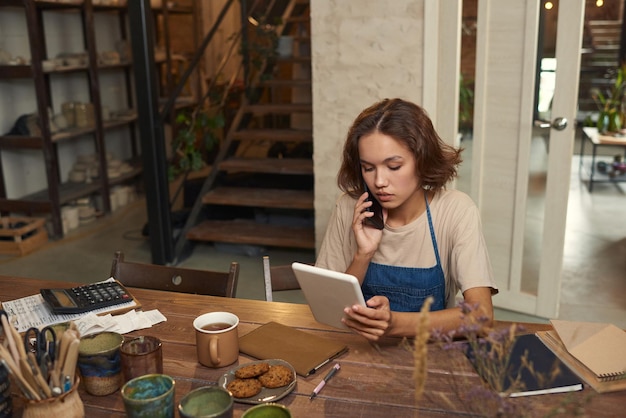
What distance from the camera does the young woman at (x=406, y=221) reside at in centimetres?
180

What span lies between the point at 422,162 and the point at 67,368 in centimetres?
109

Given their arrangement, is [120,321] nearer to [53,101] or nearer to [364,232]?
[364,232]

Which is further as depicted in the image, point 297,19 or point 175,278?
point 297,19

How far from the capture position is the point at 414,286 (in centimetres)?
189

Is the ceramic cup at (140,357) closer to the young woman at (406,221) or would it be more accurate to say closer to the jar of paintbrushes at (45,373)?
the jar of paintbrushes at (45,373)

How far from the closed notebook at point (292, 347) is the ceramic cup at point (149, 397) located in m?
0.33

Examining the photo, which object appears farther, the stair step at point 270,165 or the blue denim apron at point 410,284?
the stair step at point 270,165

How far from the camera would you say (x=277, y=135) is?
4828mm

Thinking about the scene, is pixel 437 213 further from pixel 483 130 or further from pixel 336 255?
pixel 483 130

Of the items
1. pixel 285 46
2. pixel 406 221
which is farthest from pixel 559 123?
pixel 285 46

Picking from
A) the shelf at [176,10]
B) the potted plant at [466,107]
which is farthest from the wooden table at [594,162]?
the shelf at [176,10]

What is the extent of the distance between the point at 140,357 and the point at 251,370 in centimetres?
24

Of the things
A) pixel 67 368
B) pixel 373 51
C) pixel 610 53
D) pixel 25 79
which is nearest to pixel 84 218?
pixel 25 79

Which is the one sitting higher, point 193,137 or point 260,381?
point 193,137
